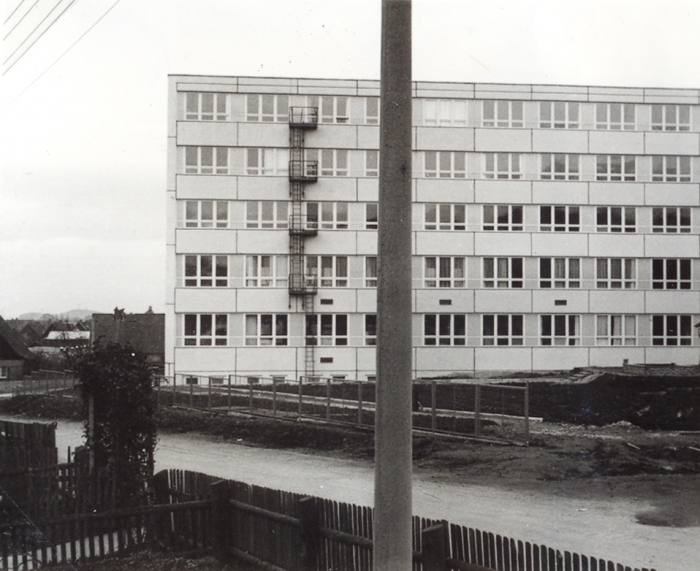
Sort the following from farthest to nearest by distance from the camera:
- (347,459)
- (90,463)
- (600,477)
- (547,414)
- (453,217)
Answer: (453,217) → (547,414) → (347,459) → (600,477) → (90,463)

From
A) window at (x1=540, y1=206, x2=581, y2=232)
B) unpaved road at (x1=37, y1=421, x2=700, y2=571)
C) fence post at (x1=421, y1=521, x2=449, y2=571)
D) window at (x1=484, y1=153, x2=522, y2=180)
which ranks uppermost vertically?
window at (x1=484, y1=153, x2=522, y2=180)

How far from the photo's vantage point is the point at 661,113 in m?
30.4

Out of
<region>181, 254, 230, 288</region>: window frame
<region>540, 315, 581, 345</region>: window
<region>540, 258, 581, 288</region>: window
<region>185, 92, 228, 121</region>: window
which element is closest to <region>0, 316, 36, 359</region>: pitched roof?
<region>181, 254, 230, 288</region>: window frame

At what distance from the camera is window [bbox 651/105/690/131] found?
99.0 feet

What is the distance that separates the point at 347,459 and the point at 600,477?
17.8 feet

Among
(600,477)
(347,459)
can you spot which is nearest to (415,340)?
(347,459)

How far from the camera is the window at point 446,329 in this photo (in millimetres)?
28797

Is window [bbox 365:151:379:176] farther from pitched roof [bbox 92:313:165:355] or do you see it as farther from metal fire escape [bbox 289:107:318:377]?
pitched roof [bbox 92:313:165:355]

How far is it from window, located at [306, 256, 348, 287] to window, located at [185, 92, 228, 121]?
22.5 ft

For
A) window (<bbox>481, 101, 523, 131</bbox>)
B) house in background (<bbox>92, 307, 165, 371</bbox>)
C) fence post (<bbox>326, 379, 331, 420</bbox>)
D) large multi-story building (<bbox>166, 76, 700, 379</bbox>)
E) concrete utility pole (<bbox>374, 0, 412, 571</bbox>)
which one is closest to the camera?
concrete utility pole (<bbox>374, 0, 412, 571</bbox>)

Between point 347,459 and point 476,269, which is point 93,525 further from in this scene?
point 476,269

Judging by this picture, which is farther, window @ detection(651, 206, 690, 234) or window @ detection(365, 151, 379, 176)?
window @ detection(651, 206, 690, 234)

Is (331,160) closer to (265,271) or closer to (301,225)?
(301,225)

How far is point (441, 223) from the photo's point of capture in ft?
95.0
